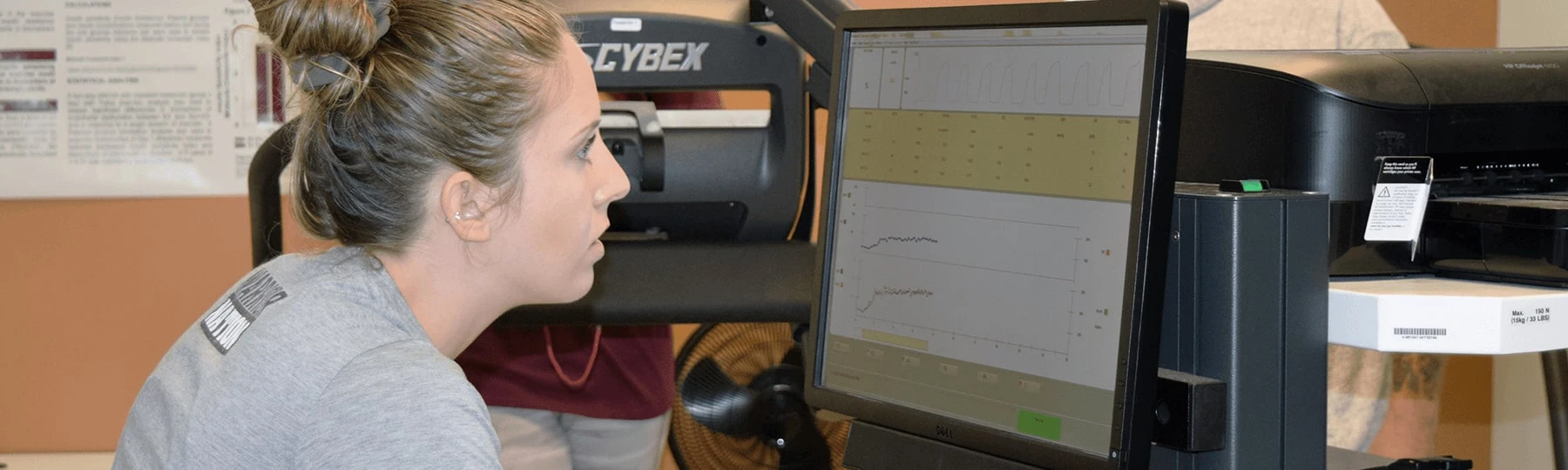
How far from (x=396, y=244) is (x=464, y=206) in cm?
6

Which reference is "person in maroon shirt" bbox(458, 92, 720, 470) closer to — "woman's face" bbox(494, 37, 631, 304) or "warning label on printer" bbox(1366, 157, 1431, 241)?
"woman's face" bbox(494, 37, 631, 304)

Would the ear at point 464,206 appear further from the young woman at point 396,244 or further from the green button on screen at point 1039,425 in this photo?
the green button on screen at point 1039,425

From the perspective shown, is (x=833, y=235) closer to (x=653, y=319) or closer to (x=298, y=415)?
(x=653, y=319)

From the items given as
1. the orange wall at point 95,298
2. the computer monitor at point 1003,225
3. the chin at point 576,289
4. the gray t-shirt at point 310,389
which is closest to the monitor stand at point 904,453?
the computer monitor at point 1003,225

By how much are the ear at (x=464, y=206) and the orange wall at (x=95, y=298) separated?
6.90 ft

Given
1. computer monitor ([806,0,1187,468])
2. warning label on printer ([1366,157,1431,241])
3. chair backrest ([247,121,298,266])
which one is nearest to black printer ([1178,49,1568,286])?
warning label on printer ([1366,157,1431,241])

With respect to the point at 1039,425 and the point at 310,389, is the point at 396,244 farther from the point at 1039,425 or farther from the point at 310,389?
the point at 1039,425

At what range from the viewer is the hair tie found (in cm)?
89

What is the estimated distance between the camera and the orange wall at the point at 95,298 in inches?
112

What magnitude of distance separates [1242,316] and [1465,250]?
33 centimetres

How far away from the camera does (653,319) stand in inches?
46.6

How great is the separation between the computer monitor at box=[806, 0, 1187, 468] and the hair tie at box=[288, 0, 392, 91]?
37 cm

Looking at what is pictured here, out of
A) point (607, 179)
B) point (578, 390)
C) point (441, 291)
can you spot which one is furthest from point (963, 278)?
point (578, 390)

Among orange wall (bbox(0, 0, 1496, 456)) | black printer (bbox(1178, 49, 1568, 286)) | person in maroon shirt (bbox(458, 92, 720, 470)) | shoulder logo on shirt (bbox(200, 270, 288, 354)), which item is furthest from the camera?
orange wall (bbox(0, 0, 1496, 456))
